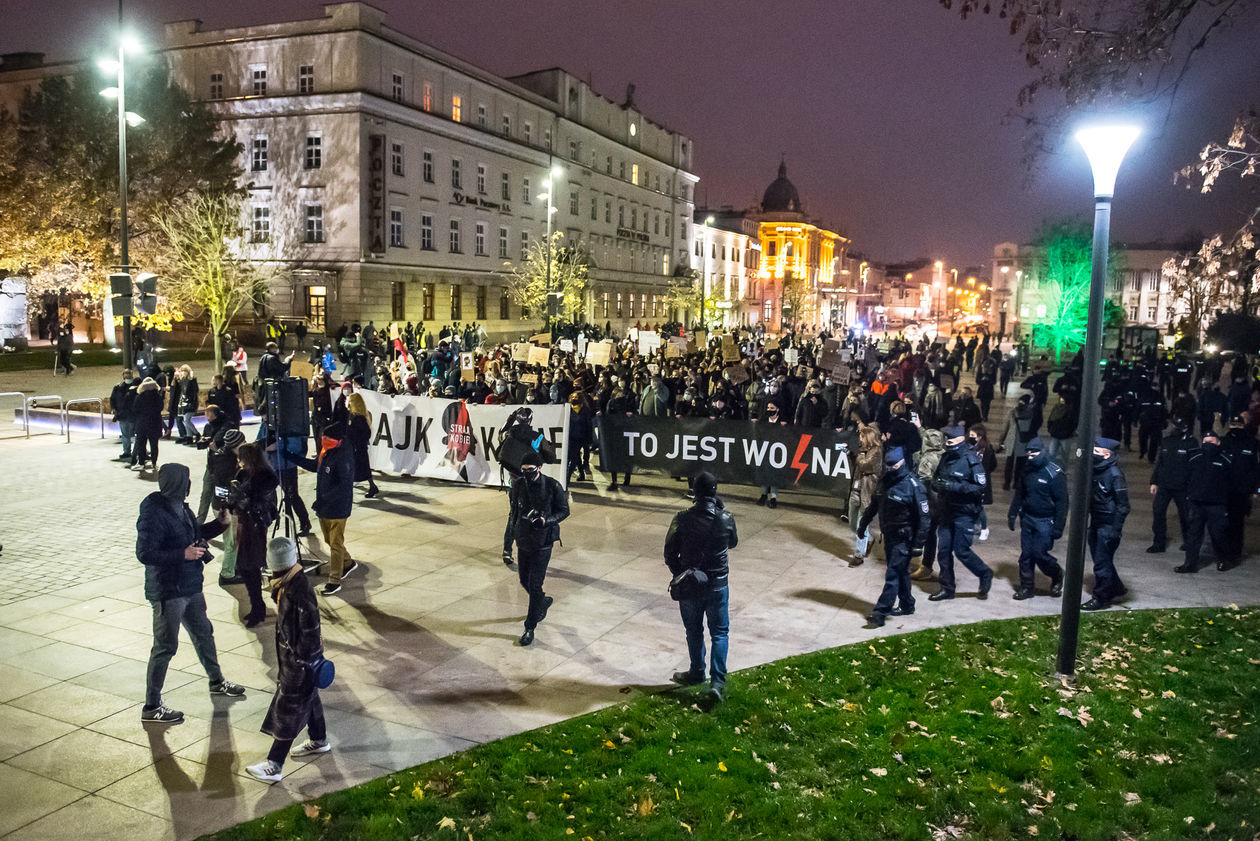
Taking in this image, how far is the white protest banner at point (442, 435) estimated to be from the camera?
14.6m

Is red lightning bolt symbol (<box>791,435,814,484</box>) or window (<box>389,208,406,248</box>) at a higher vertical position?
window (<box>389,208,406,248</box>)

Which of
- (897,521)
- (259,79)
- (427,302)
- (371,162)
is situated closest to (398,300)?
(427,302)

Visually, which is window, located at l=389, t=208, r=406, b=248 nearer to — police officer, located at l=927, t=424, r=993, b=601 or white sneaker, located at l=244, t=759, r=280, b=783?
police officer, located at l=927, t=424, r=993, b=601

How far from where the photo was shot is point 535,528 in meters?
8.29

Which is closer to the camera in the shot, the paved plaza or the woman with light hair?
the paved plaza

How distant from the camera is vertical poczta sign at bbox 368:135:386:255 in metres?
45.2

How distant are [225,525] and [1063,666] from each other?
23.0ft

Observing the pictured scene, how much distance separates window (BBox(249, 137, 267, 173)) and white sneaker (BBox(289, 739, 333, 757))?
45.5 m

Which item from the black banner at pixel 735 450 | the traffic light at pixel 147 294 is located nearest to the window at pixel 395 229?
the traffic light at pixel 147 294

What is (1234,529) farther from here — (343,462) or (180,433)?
(180,433)

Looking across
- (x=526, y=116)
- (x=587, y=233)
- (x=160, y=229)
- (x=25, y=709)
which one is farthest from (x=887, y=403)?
(x=587, y=233)

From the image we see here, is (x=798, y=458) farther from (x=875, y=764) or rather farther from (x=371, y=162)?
(x=371, y=162)

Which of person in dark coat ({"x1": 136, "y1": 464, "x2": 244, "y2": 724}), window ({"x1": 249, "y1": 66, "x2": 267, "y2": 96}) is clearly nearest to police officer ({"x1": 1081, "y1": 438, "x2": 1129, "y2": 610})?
person in dark coat ({"x1": 136, "y1": 464, "x2": 244, "y2": 724})

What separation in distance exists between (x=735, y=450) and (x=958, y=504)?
16.6ft
